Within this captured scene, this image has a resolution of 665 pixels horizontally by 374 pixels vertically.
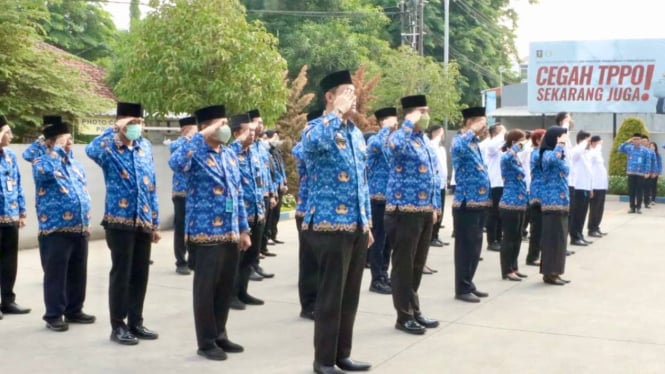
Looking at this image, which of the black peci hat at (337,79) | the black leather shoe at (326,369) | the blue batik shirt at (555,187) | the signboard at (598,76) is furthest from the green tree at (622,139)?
the black leather shoe at (326,369)

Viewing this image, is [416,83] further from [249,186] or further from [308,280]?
[308,280]

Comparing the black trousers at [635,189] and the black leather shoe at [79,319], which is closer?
the black leather shoe at [79,319]

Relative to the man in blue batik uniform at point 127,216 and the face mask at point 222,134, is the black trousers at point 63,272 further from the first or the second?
the face mask at point 222,134

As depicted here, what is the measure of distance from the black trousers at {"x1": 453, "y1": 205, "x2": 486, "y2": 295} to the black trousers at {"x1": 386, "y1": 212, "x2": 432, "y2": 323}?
1.20 meters

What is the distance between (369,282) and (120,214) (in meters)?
3.86

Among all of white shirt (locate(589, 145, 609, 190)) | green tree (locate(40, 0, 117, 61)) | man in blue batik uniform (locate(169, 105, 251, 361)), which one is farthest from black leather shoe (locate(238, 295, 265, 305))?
green tree (locate(40, 0, 117, 61))

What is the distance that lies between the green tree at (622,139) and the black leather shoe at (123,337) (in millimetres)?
19885

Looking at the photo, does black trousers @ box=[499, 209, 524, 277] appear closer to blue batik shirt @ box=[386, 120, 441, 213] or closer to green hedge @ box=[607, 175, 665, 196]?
blue batik shirt @ box=[386, 120, 441, 213]

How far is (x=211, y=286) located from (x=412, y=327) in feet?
6.22

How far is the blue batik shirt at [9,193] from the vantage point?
7.93 meters

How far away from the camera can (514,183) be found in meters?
10.3

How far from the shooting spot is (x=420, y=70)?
1041 inches

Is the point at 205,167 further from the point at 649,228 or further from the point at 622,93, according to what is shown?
the point at 622,93

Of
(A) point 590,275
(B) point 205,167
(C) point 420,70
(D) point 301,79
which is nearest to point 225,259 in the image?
(B) point 205,167
